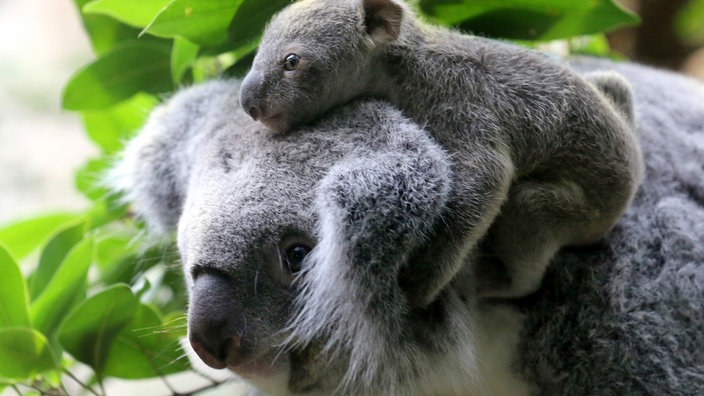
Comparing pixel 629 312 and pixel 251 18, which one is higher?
pixel 251 18

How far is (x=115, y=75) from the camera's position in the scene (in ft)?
5.90

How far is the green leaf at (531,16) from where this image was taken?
1.58 m

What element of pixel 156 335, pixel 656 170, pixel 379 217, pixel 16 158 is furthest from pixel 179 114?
pixel 16 158

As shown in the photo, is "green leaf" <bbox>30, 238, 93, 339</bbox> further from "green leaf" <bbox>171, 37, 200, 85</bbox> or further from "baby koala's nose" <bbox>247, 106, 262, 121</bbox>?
"baby koala's nose" <bbox>247, 106, 262, 121</bbox>

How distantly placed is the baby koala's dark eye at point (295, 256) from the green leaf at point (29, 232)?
3.45ft

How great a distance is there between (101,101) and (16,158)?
9.84ft

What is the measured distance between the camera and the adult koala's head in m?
1.11

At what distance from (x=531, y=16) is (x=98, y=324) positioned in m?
1.14

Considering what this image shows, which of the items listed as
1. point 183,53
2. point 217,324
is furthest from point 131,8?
point 217,324

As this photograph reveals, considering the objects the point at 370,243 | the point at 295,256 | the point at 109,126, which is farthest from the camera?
the point at 109,126

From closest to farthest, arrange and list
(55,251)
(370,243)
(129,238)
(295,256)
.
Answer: (370,243)
(295,256)
(55,251)
(129,238)

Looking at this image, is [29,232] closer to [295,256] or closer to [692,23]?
[295,256]

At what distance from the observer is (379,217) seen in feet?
3.63

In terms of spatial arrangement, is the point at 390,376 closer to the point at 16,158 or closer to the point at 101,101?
the point at 101,101
